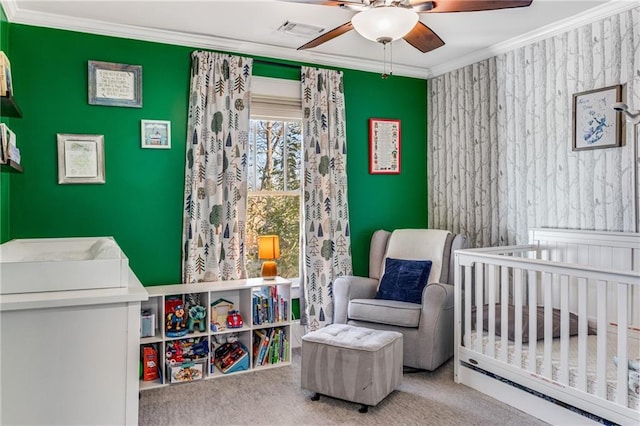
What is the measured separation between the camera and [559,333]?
2865 mm

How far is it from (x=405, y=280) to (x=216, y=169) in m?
1.67

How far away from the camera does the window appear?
3.99m

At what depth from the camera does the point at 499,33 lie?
140 inches

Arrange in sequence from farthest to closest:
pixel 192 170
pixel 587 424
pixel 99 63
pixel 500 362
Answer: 1. pixel 192 170
2. pixel 99 63
3. pixel 500 362
4. pixel 587 424

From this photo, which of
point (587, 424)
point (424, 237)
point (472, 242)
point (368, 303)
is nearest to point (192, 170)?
point (368, 303)

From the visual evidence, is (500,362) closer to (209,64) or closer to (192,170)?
(192,170)

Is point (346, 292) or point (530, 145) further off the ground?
point (530, 145)

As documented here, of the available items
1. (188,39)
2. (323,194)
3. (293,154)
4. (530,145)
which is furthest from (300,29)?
(530,145)

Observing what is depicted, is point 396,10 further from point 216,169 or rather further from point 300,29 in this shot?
point 216,169

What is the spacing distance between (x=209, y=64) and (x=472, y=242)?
263cm

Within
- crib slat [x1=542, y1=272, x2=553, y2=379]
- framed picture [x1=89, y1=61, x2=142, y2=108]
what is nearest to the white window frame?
framed picture [x1=89, y1=61, x2=142, y2=108]

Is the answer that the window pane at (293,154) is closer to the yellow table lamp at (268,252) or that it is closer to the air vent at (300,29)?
the yellow table lamp at (268,252)

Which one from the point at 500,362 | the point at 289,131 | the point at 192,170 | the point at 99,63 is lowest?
the point at 500,362

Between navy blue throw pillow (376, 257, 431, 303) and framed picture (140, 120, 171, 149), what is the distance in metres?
1.95
